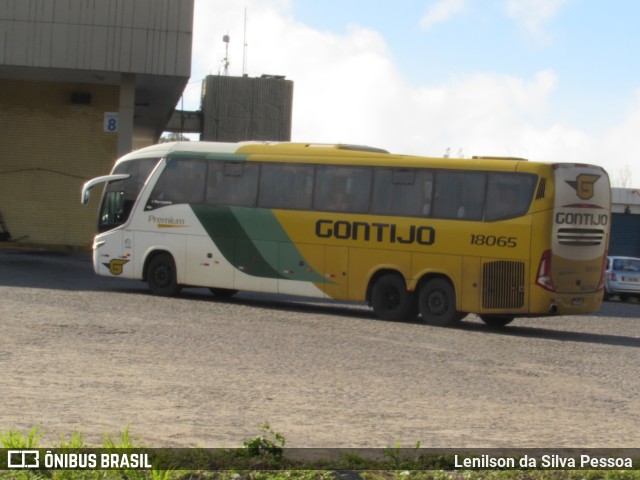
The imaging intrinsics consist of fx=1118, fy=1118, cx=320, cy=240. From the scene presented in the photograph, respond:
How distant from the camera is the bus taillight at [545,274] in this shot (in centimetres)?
1836

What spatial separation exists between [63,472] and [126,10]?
2664 cm

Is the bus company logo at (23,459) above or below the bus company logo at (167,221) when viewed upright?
below

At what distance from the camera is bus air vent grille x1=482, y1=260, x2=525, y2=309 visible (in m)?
18.6

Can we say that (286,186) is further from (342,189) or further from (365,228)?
(365,228)

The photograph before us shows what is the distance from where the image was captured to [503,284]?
18.8 metres

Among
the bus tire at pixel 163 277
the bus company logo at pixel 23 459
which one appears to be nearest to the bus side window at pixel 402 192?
the bus tire at pixel 163 277

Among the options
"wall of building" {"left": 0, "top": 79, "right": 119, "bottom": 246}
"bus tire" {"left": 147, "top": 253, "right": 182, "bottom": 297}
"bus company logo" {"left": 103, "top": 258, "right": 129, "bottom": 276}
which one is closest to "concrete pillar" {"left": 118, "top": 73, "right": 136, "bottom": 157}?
"wall of building" {"left": 0, "top": 79, "right": 119, "bottom": 246}

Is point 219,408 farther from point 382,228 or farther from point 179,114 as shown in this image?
point 179,114

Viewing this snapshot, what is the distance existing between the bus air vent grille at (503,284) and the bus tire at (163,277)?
6709 mm

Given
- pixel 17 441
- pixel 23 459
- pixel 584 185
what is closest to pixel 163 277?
pixel 584 185

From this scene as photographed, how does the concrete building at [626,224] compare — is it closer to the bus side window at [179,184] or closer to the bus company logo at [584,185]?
the bus side window at [179,184]

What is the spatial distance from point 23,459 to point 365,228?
13970mm

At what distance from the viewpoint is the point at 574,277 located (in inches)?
741

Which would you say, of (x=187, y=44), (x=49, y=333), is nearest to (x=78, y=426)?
(x=49, y=333)
